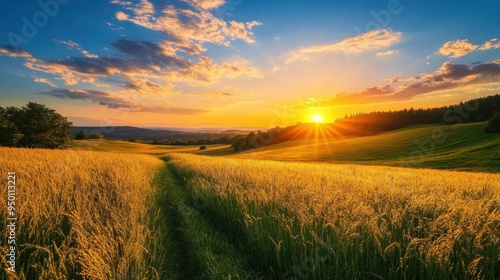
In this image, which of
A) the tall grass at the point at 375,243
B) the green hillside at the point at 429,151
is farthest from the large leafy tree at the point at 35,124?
the tall grass at the point at 375,243

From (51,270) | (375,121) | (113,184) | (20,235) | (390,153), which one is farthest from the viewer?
(375,121)

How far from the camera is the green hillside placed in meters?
40.6

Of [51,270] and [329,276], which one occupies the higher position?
[51,270]

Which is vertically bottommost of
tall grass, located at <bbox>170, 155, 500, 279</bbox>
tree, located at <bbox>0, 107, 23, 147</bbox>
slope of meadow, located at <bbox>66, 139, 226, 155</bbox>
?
slope of meadow, located at <bbox>66, 139, 226, 155</bbox>

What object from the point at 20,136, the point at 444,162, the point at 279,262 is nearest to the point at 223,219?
the point at 279,262

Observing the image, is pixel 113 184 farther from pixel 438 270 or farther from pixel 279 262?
pixel 438 270

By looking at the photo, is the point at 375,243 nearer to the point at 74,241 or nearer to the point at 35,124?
the point at 74,241

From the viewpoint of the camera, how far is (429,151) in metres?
57.9

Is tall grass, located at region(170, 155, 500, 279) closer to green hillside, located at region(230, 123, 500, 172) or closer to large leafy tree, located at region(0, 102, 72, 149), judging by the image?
green hillside, located at region(230, 123, 500, 172)

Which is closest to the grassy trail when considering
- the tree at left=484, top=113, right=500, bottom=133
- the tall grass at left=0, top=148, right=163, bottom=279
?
the tall grass at left=0, top=148, right=163, bottom=279

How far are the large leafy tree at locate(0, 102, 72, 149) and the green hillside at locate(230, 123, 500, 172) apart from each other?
49.9 metres

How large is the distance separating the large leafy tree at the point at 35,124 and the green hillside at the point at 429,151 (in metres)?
49.9

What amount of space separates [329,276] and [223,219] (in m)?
3.54

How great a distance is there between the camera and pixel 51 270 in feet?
9.54
